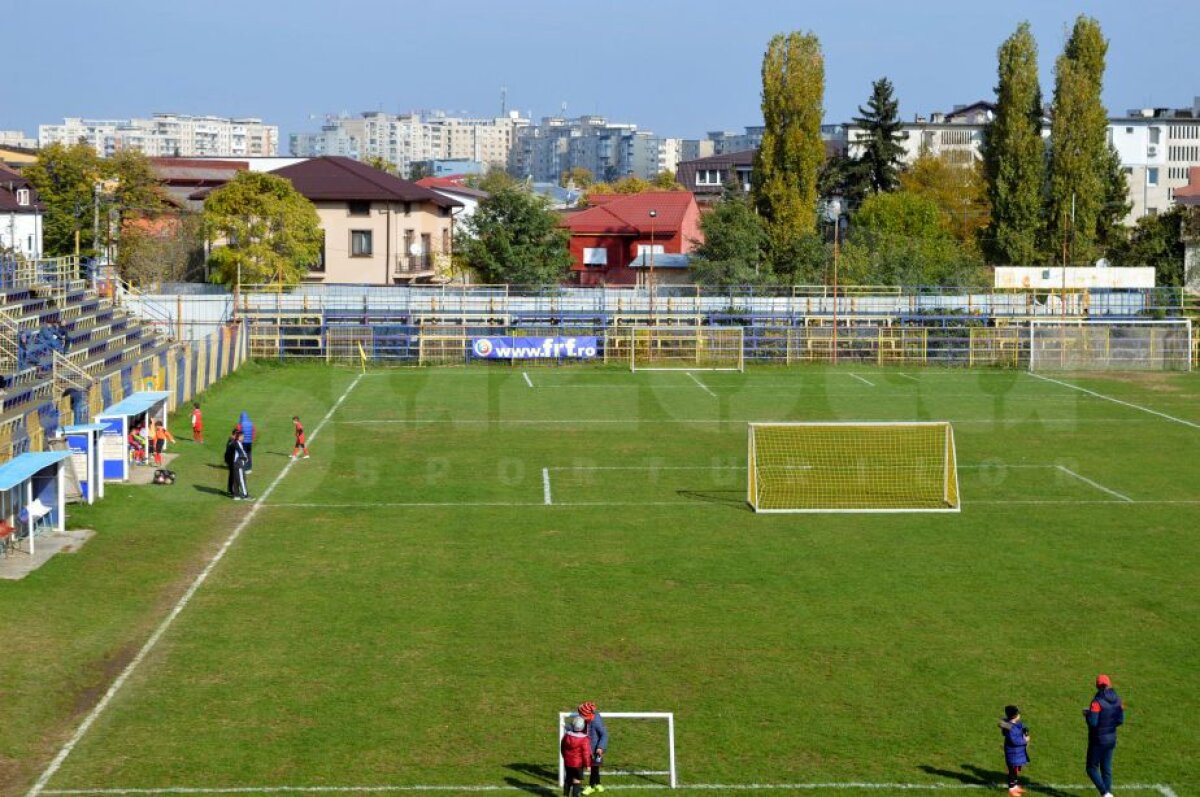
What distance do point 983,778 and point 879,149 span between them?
314 feet

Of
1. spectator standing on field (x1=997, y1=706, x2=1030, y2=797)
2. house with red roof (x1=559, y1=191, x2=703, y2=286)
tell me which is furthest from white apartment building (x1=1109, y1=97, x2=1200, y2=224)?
spectator standing on field (x1=997, y1=706, x2=1030, y2=797)

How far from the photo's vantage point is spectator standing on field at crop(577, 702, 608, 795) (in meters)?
14.1

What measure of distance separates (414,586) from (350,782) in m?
7.98

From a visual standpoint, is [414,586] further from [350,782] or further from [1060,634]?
[1060,634]

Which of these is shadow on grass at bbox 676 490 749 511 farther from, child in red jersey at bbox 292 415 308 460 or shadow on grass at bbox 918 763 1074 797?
shadow on grass at bbox 918 763 1074 797

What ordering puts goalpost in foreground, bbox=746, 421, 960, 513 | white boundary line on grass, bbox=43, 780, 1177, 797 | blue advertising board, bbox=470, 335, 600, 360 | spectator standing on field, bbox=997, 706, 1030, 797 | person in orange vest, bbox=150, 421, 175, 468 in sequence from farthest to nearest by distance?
blue advertising board, bbox=470, 335, 600, 360
person in orange vest, bbox=150, 421, 175, 468
goalpost in foreground, bbox=746, 421, 960, 513
spectator standing on field, bbox=997, 706, 1030, 797
white boundary line on grass, bbox=43, 780, 1177, 797

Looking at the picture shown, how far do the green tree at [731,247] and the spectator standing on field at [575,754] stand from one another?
2304 inches

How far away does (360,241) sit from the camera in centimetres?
7694

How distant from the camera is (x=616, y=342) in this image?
182 ft

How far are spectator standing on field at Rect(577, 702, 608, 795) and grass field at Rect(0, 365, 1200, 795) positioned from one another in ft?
1.67

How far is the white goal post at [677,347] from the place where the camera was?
180 feet

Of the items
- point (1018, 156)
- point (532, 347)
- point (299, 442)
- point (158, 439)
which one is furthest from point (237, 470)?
point (1018, 156)

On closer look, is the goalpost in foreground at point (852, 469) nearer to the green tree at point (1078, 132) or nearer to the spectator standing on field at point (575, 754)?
the spectator standing on field at point (575, 754)

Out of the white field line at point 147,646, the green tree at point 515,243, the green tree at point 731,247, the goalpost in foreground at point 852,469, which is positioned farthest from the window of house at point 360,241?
the white field line at point 147,646
